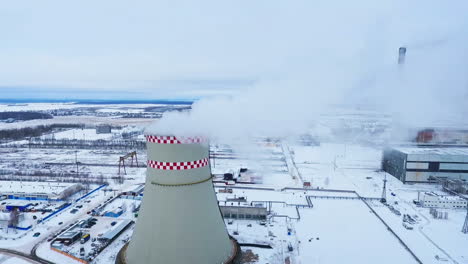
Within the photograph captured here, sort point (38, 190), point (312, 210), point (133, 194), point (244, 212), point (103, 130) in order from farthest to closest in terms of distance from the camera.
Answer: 1. point (103, 130)
2. point (38, 190)
3. point (133, 194)
4. point (312, 210)
5. point (244, 212)

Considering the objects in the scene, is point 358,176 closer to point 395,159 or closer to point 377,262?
point 395,159

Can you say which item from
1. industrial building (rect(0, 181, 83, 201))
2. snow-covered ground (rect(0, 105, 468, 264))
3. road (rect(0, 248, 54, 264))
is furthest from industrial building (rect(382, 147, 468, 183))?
industrial building (rect(0, 181, 83, 201))

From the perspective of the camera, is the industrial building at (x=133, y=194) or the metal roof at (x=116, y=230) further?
the industrial building at (x=133, y=194)

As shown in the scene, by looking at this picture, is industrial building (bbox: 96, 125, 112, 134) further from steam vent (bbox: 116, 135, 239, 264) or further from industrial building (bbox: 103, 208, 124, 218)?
steam vent (bbox: 116, 135, 239, 264)

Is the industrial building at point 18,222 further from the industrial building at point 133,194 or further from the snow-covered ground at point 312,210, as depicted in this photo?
the industrial building at point 133,194

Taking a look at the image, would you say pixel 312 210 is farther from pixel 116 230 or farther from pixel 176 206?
pixel 176 206

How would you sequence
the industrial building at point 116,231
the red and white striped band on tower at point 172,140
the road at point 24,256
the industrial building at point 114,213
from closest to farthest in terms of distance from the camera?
1. the red and white striped band on tower at point 172,140
2. the road at point 24,256
3. the industrial building at point 116,231
4. the industrial building at point 114,213

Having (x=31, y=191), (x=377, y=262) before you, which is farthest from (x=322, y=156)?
(x=31, y=191)

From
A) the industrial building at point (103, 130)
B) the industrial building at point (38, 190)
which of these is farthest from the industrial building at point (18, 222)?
the industrial building at point (103, 130)

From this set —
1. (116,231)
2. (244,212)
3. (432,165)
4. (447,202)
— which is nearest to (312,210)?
(244,212)
